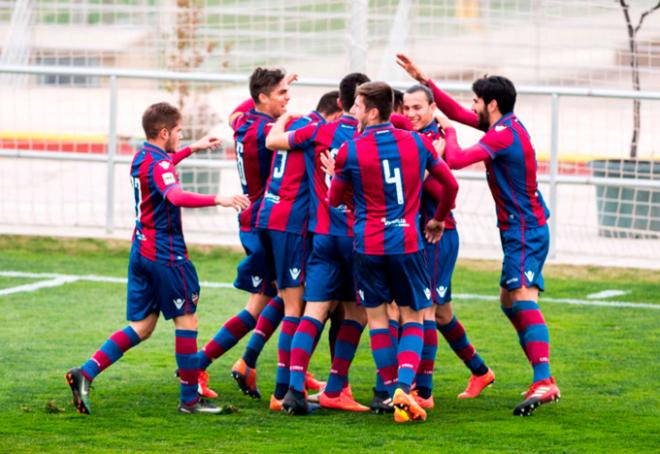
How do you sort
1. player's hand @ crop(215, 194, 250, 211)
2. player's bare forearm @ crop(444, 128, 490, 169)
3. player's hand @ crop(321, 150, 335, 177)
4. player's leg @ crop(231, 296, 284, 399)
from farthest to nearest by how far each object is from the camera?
player's leg @ crop(231, 296, 284, 399), player's bare forearm @ crop(444, 128, 490, 169), player's hand @ crop(321, 150, 335, 177), player's hand @ crop(215, 194, 250, 211)

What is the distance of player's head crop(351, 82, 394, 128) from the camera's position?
262 inches

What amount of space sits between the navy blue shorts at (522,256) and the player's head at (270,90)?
143 cm

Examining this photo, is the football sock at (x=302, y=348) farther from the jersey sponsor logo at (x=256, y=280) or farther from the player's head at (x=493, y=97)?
the player's head at (x=493, y=97)

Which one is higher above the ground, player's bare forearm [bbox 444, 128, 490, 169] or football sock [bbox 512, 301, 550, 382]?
player's bare forearm [bbox 444, 128, 490, 169]

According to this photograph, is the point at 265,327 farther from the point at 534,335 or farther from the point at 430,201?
the point at 534,335

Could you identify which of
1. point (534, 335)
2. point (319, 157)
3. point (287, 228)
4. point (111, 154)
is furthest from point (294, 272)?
point (111, 154)

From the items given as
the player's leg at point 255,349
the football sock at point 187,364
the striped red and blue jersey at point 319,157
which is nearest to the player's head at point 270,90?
the striped red and blue jersey at point 319,157

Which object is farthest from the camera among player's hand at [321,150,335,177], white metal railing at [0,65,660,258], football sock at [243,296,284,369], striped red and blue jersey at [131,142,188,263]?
white metal railing at [0,65,660,258]

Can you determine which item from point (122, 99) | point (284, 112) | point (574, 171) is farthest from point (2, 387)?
point (122, 99)

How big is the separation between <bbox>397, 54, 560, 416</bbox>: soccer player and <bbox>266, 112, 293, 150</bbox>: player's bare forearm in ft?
2.56

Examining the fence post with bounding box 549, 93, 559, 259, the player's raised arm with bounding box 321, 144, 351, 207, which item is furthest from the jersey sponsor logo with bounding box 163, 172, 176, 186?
the fence post with bounding box 549, 93, 559, 259

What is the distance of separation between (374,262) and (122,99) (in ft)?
50.8

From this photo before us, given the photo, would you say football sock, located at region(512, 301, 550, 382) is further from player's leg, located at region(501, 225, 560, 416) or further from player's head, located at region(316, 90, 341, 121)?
player's head, located at region(316, 90, 341, 121)

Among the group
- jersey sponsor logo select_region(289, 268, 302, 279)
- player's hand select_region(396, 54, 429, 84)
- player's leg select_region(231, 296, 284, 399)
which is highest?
player's hand select_region(396, 54, 429, 84)
